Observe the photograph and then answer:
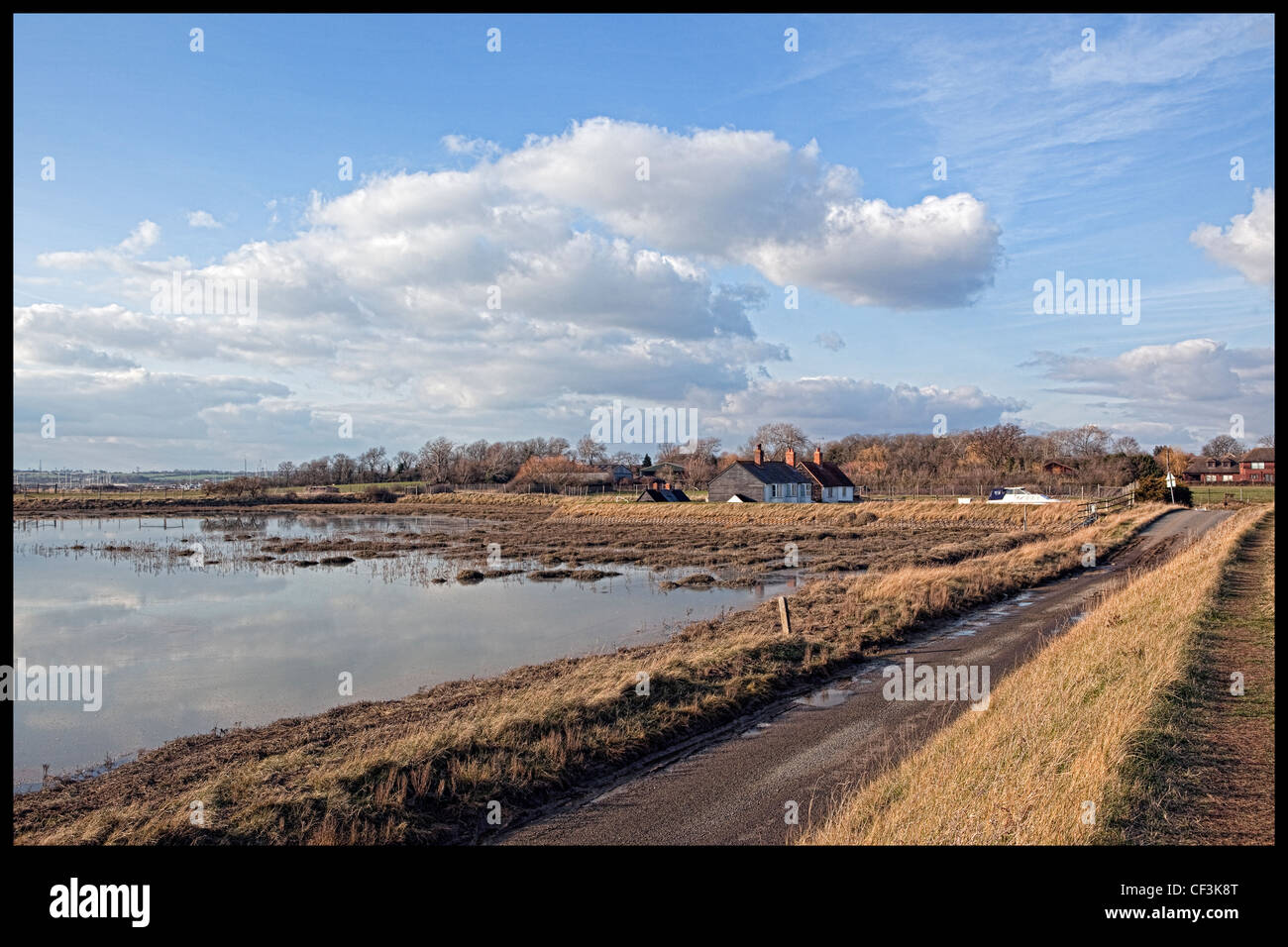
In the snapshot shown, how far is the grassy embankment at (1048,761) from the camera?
6.52 meters

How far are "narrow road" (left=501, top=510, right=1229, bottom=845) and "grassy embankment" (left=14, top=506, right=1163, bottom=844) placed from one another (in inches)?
23.2

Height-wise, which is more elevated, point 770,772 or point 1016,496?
point 1016,496

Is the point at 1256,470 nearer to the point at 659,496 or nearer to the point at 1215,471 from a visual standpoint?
the point at 1215,471

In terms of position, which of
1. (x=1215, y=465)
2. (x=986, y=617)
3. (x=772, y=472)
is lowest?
(x=986, y=617)

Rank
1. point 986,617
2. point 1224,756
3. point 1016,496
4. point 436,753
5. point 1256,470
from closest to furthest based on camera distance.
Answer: point 1224,756 < point 436,753 < point 986,617 < point 1016,496 < point 1256,470

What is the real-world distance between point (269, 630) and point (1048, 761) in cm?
1975

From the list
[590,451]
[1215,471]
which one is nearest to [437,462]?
[590,451]

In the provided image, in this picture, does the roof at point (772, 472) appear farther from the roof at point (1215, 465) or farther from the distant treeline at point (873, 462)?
the roof at point (1215, 465)

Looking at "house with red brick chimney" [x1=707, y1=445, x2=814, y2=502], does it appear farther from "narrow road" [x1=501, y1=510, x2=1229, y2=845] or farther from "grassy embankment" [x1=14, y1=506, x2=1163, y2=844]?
"narrow road" [x1=501, y1=510, x2=1229, y2=845]

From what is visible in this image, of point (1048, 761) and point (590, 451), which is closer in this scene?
point (1048, 761)

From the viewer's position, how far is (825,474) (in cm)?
8012

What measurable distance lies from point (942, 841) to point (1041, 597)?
64.0 feet
